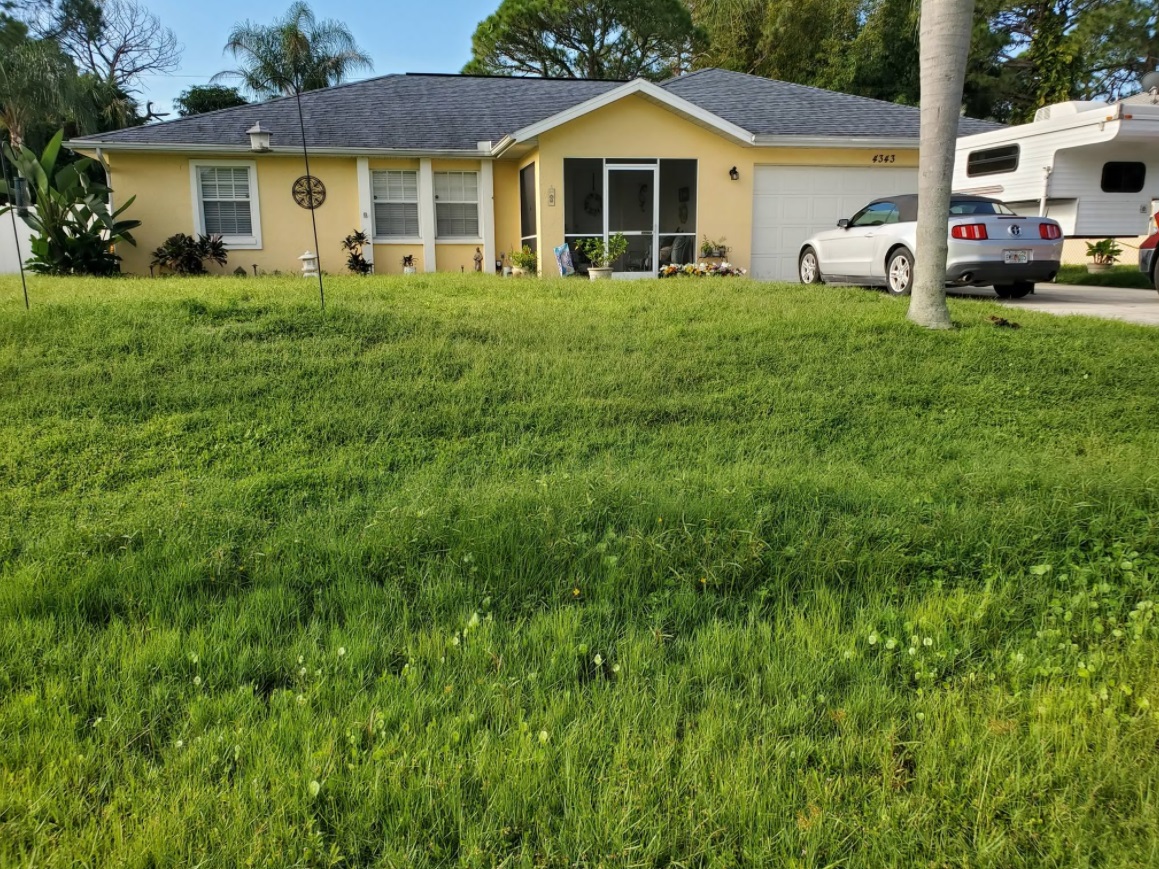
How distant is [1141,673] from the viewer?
121 inches

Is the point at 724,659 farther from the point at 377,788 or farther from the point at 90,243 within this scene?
the point at 90,243

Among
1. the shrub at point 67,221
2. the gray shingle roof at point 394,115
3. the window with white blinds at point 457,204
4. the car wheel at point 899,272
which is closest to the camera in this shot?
the car wheel at point 899,272

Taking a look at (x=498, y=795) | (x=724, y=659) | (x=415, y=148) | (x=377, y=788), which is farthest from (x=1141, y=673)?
(x=415, y=148)

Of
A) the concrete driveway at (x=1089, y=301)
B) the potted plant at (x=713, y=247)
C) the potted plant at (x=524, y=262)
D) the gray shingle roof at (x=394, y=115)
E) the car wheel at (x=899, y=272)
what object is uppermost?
the gray shingle roof at (x=394, y=115)

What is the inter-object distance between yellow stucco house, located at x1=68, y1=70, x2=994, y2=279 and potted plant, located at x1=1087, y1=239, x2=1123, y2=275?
16.8 feet

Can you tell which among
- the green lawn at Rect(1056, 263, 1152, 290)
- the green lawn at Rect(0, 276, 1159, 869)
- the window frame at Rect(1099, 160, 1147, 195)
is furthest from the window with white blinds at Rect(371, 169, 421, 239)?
the green lawn at Rect(1056, 263, 1152, 290)

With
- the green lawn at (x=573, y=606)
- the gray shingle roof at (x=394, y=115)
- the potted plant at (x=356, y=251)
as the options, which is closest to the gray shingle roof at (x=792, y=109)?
the gray shingle roof at (x=394, y=115)

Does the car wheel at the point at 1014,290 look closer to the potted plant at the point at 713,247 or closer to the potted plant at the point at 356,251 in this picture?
the potted plant at the point at 713,247

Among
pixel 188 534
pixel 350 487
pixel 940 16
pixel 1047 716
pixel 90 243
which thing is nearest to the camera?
pixel 1047 716

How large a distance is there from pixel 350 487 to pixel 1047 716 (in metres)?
3.99

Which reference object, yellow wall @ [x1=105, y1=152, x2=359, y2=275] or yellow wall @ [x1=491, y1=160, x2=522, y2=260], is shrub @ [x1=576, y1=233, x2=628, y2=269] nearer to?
yellow wall @ [x1=491, y1=160, x2=522, y2=260]

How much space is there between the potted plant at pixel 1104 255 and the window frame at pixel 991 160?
3842 millimetres

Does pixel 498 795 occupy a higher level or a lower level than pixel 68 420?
lower

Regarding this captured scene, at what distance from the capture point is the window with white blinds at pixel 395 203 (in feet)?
54.1
